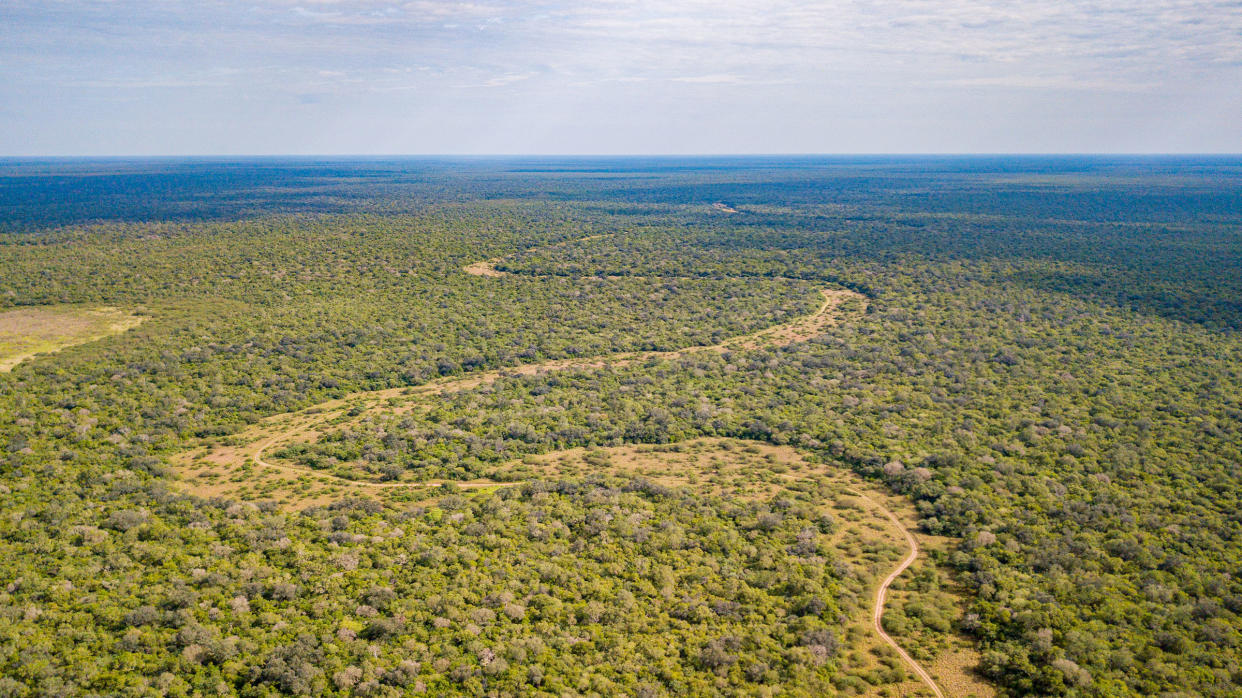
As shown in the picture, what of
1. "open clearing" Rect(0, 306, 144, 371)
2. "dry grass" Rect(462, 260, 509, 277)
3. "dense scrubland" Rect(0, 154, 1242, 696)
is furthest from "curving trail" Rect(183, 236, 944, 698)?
"open clearing" Rect(0, 306, 144, 371)

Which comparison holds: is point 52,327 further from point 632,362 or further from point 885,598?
point 885,598

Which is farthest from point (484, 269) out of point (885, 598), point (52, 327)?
point (885, 598)

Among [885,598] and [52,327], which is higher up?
[52,327]

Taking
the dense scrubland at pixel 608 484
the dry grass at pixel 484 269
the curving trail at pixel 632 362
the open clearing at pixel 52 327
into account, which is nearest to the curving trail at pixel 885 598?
the curving trail at pixel 632 362

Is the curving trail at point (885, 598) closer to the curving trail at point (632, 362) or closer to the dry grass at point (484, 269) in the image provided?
the curving trail at point (632, 362)

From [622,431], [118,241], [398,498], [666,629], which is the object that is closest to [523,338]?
[622,431]
